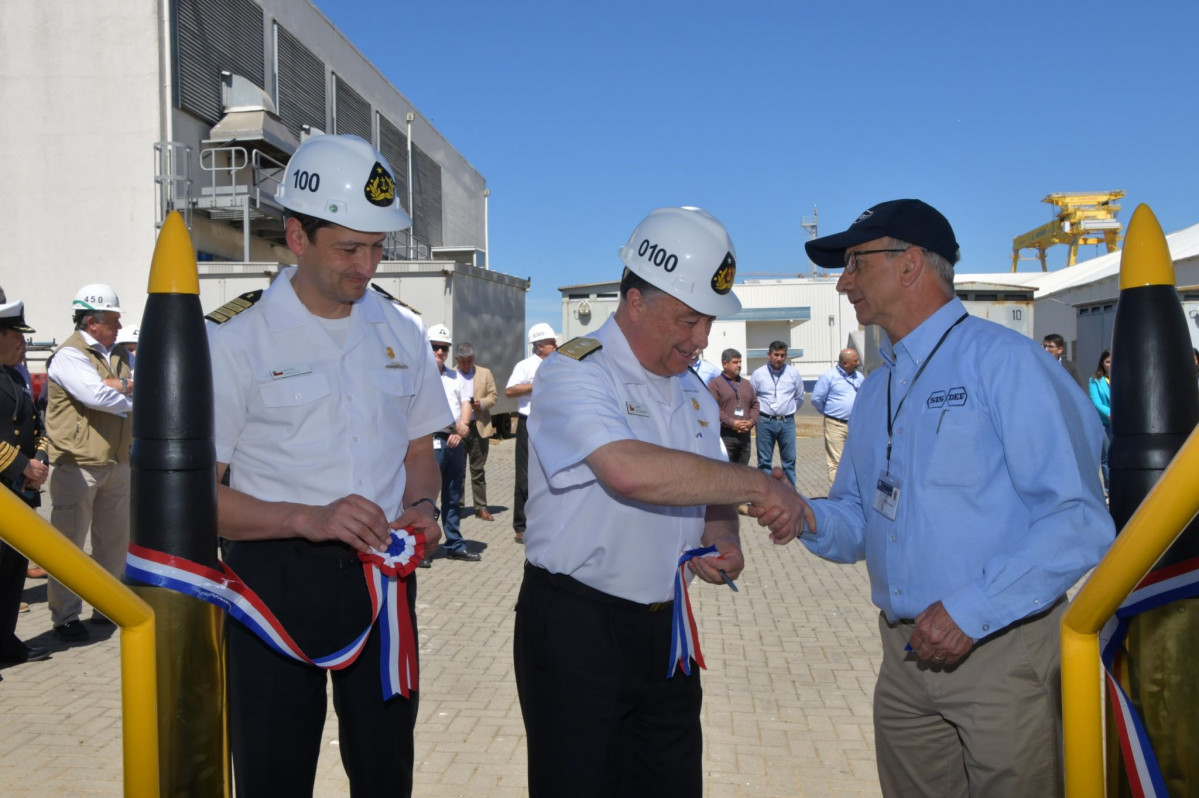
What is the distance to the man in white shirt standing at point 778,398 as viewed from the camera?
12383 mm

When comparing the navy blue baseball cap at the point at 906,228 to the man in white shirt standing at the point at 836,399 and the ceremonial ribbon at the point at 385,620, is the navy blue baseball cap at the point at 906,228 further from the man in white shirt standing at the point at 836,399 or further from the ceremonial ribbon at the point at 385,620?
the man in white shirt standing at the point at 836,399

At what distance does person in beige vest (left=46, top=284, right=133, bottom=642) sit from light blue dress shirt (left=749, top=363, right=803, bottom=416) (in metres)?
7.88

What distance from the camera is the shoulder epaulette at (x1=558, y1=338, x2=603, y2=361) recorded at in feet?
8.68

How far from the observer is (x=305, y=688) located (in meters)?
2.64

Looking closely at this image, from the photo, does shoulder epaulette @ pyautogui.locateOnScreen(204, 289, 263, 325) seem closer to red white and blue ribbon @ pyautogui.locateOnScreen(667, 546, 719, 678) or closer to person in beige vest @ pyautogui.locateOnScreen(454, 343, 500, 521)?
red white and blue ribbon @ pyautogui.locateOnScreen(667, 546, 719, 678)

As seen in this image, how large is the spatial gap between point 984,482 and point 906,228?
73 cm

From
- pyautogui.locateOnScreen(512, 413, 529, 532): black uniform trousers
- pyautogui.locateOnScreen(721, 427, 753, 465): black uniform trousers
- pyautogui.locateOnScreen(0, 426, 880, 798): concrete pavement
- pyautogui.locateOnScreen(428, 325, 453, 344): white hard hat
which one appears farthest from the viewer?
pyautogui.locateOnScreen(721, 427, 753, 465): black uniform trousers

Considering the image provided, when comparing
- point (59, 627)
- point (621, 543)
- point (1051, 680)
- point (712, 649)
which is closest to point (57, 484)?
point (59, 627)

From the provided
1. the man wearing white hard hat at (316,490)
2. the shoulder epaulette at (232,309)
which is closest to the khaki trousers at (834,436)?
the man wearing white hard hat at (316,490)

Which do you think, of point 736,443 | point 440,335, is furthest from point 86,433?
point 736,443

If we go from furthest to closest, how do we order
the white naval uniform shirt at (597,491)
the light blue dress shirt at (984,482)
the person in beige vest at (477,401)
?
the person in beige vest at (477,401), the white naval uniform shirt at (597,491), the light blue dress shirt at (984,482)

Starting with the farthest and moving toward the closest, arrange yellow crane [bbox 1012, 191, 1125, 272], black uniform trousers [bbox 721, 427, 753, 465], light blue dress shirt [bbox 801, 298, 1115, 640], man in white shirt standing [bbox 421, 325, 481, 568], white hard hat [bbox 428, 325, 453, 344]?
1. yellow crane [bbox 1012, 191, 1125, 272]
2. black uniform trousers [bbox 721, 427, 753, 465]
3. white hard hat [bbox 428, 325, 453, 344]
4. man in white shirt standing [bbox 421, 325, 481, 568]
5. light blue dress shirt [bbox 801, 298, 1115, 640]

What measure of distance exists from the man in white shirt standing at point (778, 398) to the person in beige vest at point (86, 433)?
7.86 meters

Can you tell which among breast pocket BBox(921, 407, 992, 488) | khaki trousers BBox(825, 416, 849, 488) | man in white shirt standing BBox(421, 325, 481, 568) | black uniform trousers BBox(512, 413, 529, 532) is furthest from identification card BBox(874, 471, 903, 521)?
khaki trousers BBox(825, 416, 849, 488)
